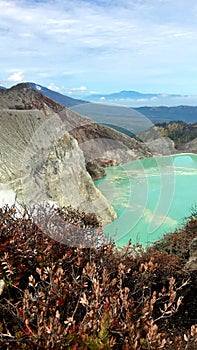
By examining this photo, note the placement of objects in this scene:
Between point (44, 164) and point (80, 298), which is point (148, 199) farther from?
point (80, 298)

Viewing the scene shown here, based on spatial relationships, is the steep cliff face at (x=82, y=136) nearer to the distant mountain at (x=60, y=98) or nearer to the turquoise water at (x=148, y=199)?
the distant mountain at (x=60, y=98)

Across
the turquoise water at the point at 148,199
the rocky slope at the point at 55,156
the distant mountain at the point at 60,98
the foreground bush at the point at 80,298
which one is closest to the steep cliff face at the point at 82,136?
the rocky slope at the point at 55,156

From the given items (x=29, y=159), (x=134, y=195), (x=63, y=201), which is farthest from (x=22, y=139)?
(x=134, y=195)

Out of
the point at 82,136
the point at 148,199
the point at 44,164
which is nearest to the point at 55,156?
the point at 44,164

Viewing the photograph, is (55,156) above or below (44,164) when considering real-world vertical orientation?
above

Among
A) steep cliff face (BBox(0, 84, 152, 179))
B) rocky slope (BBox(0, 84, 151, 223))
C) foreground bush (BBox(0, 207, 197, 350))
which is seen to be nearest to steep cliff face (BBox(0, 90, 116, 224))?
rocky slope (BBox(0, 84, 151, 223))

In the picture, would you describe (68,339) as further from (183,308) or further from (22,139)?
(22,139)
